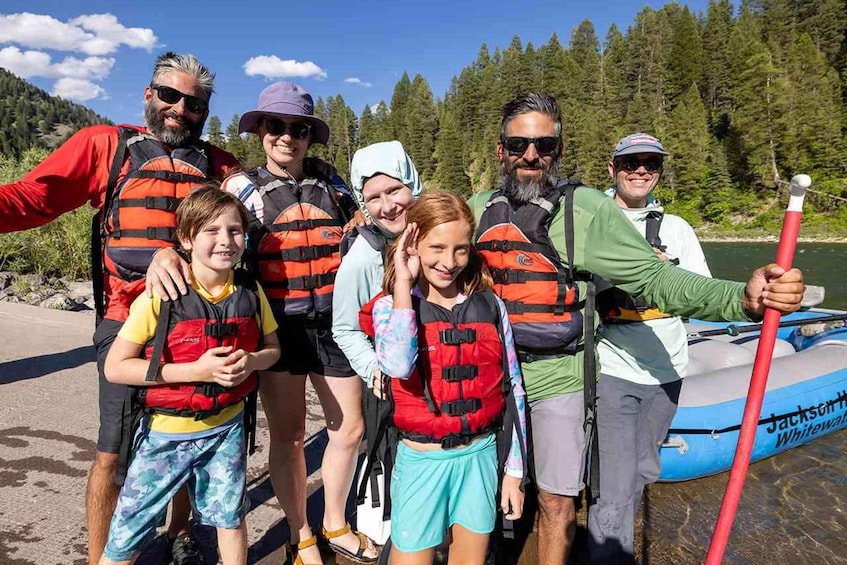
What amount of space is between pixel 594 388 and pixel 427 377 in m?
0.85

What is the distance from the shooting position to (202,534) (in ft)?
9.68

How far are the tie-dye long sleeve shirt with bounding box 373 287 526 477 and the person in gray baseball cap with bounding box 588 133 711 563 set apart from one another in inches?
31.3

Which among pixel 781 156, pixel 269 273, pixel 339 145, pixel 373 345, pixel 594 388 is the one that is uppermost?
pixel 339 145

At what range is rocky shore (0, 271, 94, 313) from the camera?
30.5 ft

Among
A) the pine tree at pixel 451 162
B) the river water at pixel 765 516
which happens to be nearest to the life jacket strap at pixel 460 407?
the river water at pixel 765 516

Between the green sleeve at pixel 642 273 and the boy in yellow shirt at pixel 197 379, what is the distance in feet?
5.18

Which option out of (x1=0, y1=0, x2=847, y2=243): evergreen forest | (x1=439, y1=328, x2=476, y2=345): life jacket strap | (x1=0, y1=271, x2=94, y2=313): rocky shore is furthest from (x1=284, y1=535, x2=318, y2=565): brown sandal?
(x1=0, y1=0, x2=847, y2=243): evergreen forest

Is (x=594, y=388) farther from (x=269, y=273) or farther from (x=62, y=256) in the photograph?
(x=62, y=256)

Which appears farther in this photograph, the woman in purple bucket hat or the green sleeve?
the woman in purple bucket hat

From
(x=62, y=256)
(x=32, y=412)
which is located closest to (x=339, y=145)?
(x=62, y=256)

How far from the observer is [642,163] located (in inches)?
129

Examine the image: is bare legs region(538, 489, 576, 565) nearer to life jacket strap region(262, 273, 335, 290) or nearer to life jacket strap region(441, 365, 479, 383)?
life jacket strap region(441, 365, 479, 383)

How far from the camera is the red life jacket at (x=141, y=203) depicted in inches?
95.3

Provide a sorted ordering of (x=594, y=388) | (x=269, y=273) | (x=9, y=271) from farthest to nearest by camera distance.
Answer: (x=9, y=271), (x=269, y=273), (x=594, y=388)
